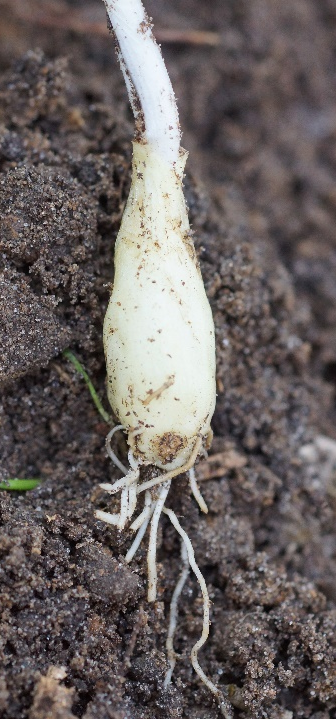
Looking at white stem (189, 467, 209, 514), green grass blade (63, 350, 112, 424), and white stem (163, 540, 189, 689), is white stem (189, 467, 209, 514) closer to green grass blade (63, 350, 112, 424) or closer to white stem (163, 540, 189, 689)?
white stem (163, 540, 189, 689)

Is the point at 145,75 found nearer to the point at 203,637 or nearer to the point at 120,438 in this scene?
the point at 120,438

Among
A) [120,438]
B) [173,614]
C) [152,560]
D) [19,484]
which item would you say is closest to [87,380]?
[120,438]

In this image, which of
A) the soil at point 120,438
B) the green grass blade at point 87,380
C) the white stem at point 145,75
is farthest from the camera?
the green grass blade at point 87,380

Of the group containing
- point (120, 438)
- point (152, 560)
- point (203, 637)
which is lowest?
point (203, 637)

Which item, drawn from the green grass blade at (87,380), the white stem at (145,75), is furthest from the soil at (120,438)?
the white stem at (145,75)

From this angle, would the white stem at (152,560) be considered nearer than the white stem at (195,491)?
Yes

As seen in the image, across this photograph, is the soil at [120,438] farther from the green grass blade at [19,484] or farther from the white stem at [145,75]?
the white stem at [145,75]

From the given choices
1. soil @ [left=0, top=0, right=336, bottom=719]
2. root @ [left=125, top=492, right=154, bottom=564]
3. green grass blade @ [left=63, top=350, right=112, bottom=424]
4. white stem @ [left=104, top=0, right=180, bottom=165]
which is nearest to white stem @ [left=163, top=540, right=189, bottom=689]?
soil @ [left=0, top=0, right=336, bottom=719]
